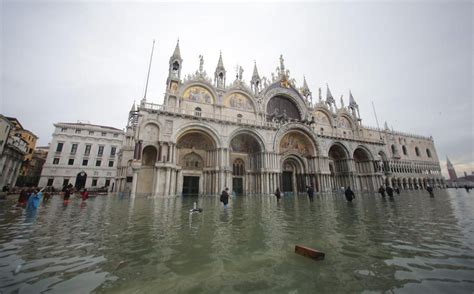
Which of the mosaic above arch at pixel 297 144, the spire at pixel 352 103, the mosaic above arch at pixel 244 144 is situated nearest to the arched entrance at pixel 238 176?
the mosaic above arch at pixel 244 144

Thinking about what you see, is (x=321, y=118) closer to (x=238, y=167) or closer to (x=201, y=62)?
(x=238, y=167)

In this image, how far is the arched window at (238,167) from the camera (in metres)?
25.5

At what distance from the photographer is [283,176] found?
27547mm

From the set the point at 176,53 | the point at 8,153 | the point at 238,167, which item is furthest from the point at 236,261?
the point at 8,153

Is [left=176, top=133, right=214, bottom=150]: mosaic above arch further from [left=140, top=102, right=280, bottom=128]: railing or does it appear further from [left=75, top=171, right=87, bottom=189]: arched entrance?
[left=75, top=171, right=87, bottom=189]: arched entrance

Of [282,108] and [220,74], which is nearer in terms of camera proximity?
[220,74]

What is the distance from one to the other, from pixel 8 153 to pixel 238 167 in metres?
31.5

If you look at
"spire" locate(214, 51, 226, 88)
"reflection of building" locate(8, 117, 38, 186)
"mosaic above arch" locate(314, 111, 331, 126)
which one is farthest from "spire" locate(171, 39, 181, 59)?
"reflection of building" locate(8, 117, 38, 186)

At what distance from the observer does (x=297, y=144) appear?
2869 centimetres

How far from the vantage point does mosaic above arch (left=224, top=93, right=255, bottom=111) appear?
88.0ft

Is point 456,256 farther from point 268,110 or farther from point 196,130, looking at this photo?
point 268,110

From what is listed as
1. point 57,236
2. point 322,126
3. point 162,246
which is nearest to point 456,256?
point 162,246

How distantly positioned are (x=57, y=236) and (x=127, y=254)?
2.84 meters

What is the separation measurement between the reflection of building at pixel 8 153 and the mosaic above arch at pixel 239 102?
27802mm
